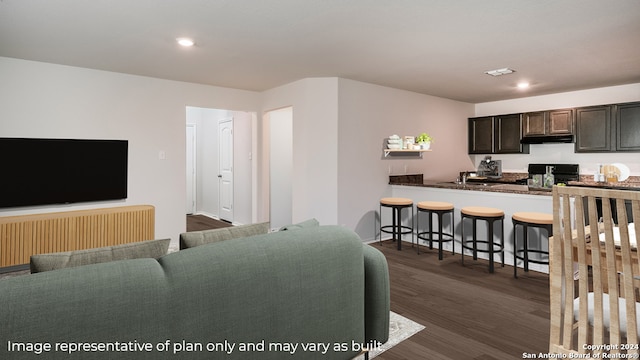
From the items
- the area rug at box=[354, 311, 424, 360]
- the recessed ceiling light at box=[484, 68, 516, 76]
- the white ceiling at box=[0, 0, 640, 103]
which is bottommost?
the area rug at box=[354, 311, 424, 360]

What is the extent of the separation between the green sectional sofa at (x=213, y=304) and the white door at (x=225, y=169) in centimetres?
542

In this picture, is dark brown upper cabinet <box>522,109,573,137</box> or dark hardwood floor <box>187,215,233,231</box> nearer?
dark brown upper cabinet <box>522,109,573,137</box>

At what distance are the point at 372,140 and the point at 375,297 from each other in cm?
359

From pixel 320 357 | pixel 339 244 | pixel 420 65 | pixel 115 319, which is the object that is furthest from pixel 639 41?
pixel 115 319

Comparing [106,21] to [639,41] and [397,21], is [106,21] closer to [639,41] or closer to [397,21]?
[397,21]

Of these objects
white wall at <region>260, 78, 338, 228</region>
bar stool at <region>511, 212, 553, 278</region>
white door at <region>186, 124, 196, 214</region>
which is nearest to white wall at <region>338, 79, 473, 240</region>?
white wall at <region>260, 78, 338, 228</region>

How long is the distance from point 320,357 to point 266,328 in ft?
1.28

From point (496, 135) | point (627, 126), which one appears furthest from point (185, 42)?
point (627, 126)

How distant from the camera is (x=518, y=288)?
3.46 metres

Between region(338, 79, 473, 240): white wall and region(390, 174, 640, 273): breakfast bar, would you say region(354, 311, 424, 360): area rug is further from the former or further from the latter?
region(338, 79, 473, 240): white wall

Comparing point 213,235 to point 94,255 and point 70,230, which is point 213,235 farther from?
point 70,230

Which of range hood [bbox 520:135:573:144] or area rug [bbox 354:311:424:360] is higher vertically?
range hood [bbox 520:135:573:144]

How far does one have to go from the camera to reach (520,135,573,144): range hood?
581 centimetres

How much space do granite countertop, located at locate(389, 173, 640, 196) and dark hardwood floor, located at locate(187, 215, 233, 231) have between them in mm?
3439
